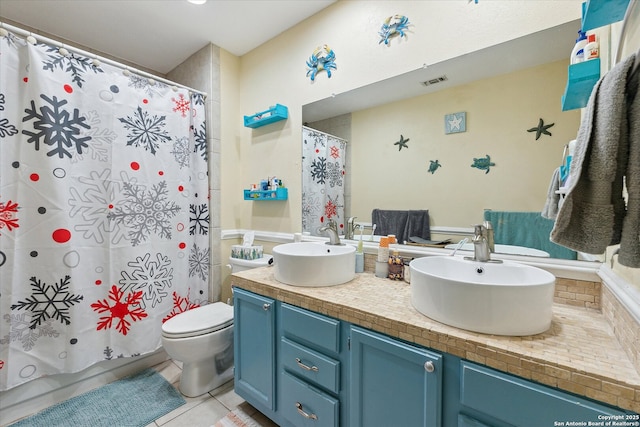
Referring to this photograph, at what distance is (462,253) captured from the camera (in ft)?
4.19

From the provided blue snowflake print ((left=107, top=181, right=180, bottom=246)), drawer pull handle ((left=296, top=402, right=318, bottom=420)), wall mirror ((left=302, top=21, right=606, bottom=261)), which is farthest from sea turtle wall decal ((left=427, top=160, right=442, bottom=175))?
blue snowflake print ((left=107, top=181, right=180, bottom=246))

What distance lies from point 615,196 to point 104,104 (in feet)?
7.58

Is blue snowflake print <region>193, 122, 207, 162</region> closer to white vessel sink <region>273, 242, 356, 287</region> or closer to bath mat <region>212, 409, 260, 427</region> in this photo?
white vessel sink <region>273, 242, 356, 287</region>

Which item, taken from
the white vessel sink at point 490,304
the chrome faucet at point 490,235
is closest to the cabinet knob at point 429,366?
the white vessel sink at point 490,304

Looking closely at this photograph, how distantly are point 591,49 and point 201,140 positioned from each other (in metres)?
2.19

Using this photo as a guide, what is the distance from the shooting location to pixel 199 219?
210cm

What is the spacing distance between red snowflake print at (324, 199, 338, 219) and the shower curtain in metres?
1.03

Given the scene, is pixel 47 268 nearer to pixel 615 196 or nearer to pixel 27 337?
pixel 27 337

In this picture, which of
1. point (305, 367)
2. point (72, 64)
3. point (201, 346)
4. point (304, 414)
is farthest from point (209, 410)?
point (72, 64)

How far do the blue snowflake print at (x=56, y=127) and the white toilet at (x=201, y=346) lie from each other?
117cm

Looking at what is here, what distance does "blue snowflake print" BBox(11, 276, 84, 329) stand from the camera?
4.70 feet

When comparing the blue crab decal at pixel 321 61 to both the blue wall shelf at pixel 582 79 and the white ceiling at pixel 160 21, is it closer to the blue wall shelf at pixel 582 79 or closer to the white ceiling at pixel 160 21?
the white ceiling at pixel 160 21

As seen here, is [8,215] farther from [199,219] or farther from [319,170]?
[319,170]

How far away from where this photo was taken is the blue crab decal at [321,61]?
5.59 ft
